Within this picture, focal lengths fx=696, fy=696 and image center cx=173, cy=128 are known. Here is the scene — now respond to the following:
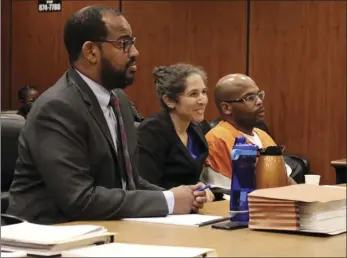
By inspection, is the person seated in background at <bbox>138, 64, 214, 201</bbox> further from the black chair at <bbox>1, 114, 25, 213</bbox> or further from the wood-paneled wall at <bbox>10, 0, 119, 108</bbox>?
the wood-paneled wall at <bbox>10, 0, 119, 108</bbox>

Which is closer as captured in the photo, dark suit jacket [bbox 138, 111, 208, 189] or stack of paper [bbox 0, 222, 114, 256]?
stack of paper [bbox 0, 222, 114, 256]

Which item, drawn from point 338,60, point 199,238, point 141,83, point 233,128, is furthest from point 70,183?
point 141,83

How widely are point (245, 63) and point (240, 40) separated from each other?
0.88 feet

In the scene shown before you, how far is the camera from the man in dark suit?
235 centimetres

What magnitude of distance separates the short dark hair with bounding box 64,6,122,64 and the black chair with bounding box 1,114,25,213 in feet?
1.71

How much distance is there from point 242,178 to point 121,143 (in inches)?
25.7

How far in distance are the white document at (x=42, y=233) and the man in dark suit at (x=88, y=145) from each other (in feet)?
1.41

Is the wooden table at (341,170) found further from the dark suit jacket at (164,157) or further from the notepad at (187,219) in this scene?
the notepad at (187,219)

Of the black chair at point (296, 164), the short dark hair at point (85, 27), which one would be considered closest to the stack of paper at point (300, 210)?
the short dark hair at point (85, 27)

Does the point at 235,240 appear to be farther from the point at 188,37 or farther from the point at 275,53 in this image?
the point at 188,37

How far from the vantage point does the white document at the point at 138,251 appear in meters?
1.59

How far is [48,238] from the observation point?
68.6 inches

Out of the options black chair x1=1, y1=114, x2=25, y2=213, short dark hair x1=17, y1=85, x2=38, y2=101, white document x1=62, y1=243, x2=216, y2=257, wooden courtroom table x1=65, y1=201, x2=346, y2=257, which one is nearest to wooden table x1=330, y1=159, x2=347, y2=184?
black chair x1=1, y1=114, x2=25, y2=213

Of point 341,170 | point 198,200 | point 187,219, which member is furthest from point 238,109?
point 187,219
